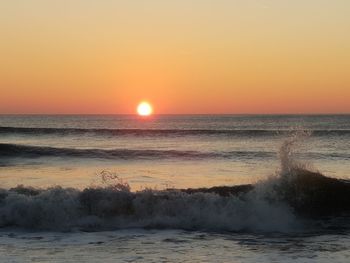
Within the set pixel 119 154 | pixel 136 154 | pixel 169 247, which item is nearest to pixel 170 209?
pixel 169 247

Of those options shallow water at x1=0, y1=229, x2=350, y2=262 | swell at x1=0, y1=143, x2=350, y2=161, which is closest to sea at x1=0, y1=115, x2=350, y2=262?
shallow water at x1=0, y1=229, x2=350, y2=262

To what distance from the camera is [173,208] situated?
12.0m

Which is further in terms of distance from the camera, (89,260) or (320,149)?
(320,149)

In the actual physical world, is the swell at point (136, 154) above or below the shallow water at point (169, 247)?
above

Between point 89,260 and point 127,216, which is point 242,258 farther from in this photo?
point 127,216

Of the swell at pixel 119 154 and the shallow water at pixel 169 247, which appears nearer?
the shallow water at pixel 169 247

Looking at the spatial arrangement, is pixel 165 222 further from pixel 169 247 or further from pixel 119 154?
pixel 119 154

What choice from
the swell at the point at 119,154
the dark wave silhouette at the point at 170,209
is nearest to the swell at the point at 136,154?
the swell at the point at 119,154

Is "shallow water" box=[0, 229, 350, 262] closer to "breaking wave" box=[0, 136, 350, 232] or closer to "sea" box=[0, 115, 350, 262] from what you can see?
"sea" box=[0, 115, 350, 262]

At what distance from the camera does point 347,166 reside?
22.5 meters

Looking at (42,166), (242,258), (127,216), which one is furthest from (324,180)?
(42,166)

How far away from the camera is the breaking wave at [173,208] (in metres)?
11.2

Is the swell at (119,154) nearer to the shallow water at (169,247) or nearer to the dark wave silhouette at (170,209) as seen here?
the dark wave silhouette at (170,209)

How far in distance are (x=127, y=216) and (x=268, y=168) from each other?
11644 mm
